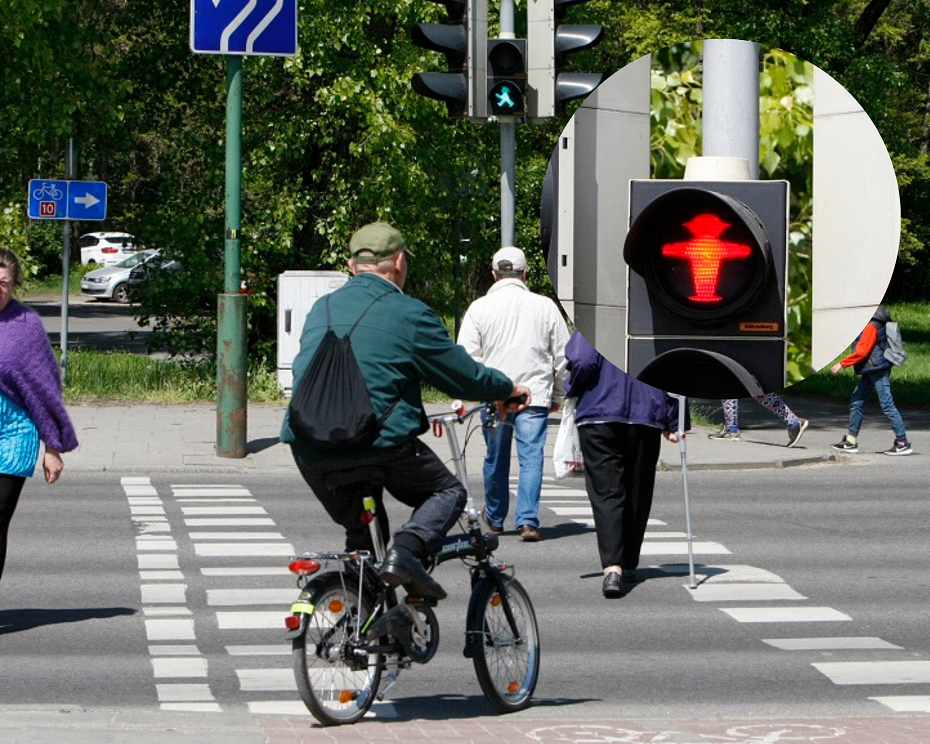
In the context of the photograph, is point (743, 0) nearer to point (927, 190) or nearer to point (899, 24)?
point (927, 190)

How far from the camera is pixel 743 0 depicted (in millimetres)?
24859

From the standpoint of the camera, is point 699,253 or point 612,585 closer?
point 699,253

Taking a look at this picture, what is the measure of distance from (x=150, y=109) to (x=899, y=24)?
1239 inches

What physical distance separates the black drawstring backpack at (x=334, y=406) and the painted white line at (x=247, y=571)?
14.2ft

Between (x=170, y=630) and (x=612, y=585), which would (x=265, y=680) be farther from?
(x=612, y=585)

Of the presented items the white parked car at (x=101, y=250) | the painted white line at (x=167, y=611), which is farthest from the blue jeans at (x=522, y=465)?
the white parked car at (x=101, y=250)

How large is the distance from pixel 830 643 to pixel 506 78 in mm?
5565

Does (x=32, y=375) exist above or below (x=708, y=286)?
below

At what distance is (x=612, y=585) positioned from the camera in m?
9.05

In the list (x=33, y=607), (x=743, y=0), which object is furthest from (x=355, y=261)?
(x=743, y=0)

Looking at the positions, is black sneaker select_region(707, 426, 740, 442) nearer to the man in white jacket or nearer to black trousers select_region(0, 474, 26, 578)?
the man in white jacket

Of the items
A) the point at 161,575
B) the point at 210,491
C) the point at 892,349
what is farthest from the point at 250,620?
the point at 892,349

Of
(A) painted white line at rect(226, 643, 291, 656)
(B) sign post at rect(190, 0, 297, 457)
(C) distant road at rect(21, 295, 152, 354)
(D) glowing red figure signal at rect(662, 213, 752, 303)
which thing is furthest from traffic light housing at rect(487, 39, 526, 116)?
(C) distant road at rect(21, 295, 152, 354)

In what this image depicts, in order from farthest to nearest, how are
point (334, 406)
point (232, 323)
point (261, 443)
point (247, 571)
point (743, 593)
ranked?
A: 1. point (261, 443)
2. point (232, 323)
3. point (247, 571)
4. point (743, 593)
5. point (334, 406)
